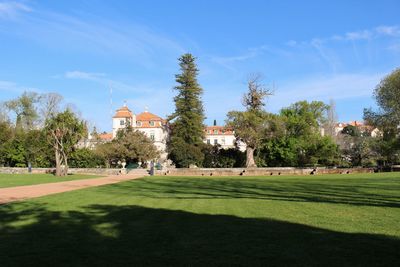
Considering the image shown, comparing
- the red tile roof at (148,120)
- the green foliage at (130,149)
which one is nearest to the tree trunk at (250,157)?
the green foliage at (130,149)

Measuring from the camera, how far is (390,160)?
5875cm

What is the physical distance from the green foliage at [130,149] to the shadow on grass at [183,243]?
129 feet

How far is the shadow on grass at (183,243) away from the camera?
208 inches

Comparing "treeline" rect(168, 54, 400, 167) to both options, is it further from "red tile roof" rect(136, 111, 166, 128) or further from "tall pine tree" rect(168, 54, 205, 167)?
"red tile roof" rect(136, 111, 166, 128)

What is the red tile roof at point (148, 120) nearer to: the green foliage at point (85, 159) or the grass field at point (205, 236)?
the green foliage at point (85, 159)

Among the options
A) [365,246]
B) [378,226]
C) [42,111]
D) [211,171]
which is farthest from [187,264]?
[42,111]

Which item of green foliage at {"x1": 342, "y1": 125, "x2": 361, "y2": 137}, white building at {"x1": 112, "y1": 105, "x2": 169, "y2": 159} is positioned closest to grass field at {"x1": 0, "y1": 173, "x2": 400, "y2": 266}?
green foliage at {"x1": 342, "y1": 125, "x2": 361, "y2": 137}

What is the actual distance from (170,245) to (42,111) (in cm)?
6915

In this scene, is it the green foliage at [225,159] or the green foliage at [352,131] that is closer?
the green foliage at [225,159]

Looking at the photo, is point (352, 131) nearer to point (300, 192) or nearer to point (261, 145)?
point (261, 145)

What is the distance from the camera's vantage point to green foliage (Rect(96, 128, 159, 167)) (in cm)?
4869

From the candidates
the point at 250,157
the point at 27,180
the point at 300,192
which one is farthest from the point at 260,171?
the point at 300,192

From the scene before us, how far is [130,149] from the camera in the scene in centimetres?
4903

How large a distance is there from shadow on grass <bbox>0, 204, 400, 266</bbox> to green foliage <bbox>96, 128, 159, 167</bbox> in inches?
1552
